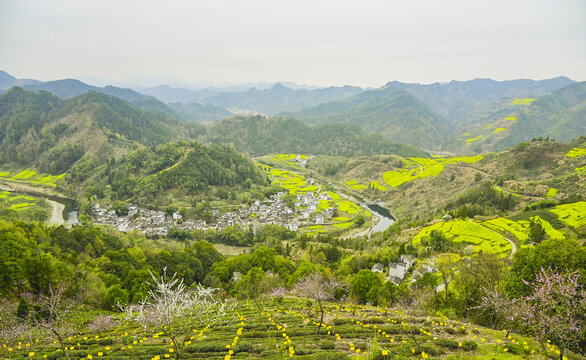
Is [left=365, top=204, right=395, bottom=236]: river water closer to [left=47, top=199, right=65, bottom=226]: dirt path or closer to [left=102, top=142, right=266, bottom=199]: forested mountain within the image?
[left=102, top=142, right=266, bottom=199]: forested mountain

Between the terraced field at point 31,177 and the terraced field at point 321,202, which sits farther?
the terraced field at point 31,177

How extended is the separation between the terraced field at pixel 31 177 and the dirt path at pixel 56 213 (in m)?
37.0

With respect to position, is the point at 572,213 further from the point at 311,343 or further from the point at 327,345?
the point at 311,343

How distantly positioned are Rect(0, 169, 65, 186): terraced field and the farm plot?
173697 millimetres

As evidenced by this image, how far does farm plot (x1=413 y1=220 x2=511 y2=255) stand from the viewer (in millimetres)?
49009

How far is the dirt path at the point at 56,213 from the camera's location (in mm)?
97250

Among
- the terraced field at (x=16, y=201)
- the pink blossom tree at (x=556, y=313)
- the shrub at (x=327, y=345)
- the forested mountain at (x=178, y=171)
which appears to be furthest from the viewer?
the forested mountain at (x=178, y=171)

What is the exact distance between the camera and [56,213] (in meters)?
107

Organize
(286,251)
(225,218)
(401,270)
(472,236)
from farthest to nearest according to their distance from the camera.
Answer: (225,218) < (286,251) < (472,236) < (401,270)

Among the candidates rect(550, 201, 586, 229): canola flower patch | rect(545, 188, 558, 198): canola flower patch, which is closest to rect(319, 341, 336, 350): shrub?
rect(550, 201, 586, 229): canola flower patch

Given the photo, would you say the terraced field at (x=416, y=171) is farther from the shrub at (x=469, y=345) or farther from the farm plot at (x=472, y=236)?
the shrub at (x=469, y=345)

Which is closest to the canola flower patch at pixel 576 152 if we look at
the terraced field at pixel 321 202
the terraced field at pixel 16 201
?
the terraced field at pixel 321 202

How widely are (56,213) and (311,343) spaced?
127 meters

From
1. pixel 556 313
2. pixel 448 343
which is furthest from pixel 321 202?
pixel 556 313
